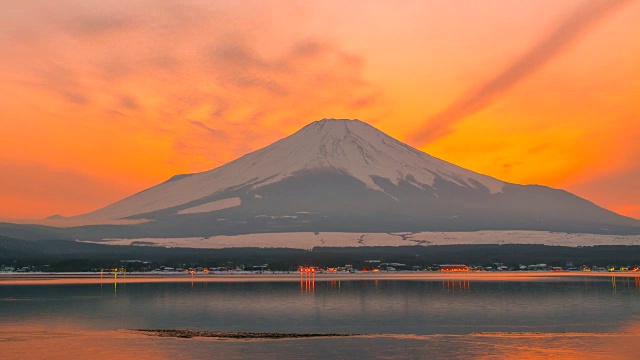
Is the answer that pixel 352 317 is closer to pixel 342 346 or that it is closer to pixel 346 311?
pixel 346 311

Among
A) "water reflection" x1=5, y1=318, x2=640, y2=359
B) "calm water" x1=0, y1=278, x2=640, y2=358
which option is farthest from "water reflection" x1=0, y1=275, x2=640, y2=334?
"water reflection" x1=5, y1=318, x2=640, y2=359

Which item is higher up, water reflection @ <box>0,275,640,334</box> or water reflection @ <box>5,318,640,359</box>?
water reflection @ <box>0,275,640,334</box>

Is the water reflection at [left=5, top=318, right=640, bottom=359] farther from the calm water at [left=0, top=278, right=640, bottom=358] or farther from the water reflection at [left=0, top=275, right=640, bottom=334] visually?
the water reflection at [left=0, top=275, right=640, bottom=334]

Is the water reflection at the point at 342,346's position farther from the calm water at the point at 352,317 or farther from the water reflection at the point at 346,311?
the water reflection at the point at 346,311

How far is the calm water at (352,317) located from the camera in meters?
44.9

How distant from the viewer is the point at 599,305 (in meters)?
74.9

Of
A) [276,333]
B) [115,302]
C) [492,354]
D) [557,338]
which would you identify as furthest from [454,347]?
[115,302]

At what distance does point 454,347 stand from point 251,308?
1258 inches

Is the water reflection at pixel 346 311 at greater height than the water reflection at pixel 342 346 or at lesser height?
greater

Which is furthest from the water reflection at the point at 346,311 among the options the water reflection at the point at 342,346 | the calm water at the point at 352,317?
the water reflection at the point at 342,346

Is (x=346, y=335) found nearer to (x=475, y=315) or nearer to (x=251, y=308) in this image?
(x=475, y=315)

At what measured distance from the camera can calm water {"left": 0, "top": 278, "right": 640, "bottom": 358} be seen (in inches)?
1767

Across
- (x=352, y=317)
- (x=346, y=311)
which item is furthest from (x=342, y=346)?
(x=346, y=311)

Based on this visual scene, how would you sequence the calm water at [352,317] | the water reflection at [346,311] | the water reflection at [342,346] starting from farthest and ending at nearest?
the water reflection at [346,311], the calm water at [352,317], the water reflection at [342,346]
